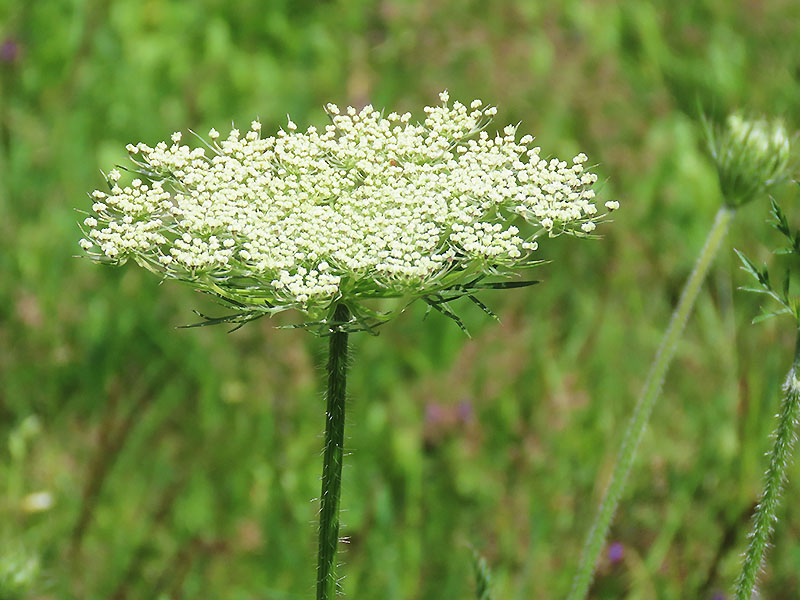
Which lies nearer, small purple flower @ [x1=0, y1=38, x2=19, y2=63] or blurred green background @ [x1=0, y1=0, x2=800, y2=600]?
blurred green background @ [x1=0, y1=0, x2=800, y2=600]

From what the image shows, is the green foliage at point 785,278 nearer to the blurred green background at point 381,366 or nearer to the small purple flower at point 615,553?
the blurred green background at point 381,366

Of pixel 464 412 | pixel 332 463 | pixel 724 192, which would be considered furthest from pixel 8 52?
pixel 332 463

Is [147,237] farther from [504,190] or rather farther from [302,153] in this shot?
[504,190]

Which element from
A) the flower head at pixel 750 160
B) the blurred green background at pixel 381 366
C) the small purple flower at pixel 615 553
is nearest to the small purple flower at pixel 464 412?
the blurred green background at pixel 381 366

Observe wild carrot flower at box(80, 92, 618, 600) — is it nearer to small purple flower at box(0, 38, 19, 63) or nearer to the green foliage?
the green foliage

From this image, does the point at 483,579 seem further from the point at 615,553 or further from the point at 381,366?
the point at 381,366

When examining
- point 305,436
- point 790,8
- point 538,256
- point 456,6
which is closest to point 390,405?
point 305,436

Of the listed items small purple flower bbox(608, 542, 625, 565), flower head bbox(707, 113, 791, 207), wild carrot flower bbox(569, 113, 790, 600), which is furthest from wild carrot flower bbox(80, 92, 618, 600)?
small purple flower bbox(608, 542, 625, 565)

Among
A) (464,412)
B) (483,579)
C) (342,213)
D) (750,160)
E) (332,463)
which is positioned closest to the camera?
(332,463)
